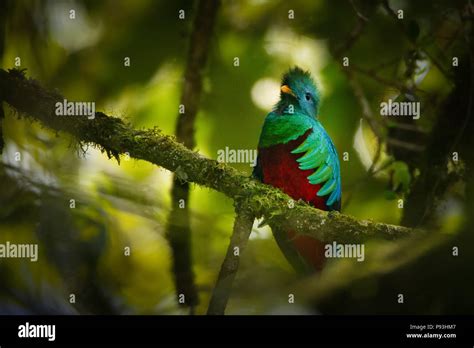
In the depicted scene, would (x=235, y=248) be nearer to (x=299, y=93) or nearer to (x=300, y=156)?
(x=300, y=156)

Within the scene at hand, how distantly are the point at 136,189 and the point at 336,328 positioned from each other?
1919 millimetres

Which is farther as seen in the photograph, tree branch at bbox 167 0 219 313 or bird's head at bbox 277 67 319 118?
tree branch at bbox 167 0 219 313

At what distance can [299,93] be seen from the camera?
449cm

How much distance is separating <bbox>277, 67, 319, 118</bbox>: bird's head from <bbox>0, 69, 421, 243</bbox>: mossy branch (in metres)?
0.73

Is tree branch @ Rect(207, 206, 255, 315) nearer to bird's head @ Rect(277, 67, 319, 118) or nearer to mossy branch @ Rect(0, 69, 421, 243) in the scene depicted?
mossy branch @ Rect(0, 69, 421, 243)

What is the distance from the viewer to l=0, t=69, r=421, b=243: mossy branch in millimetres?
3982

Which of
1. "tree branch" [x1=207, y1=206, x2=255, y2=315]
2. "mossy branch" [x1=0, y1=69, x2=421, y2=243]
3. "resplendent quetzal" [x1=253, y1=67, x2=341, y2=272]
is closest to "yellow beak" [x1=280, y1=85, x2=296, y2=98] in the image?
"resplendent quetzal" [x1=253, y1=67, x2=341, y2=272]

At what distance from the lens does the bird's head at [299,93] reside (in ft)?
14.7

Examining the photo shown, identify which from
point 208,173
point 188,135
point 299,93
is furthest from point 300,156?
point 188,135

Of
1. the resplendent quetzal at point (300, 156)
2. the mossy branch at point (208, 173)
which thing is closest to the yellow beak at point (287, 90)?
the resplendent quetzal at point (300, 156)

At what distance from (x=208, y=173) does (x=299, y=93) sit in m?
1.01

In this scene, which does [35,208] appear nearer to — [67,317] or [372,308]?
[67,317]

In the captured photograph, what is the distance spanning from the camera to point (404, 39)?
16.4 feet

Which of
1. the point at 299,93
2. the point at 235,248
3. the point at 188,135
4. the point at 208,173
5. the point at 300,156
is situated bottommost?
the point at 235,248
